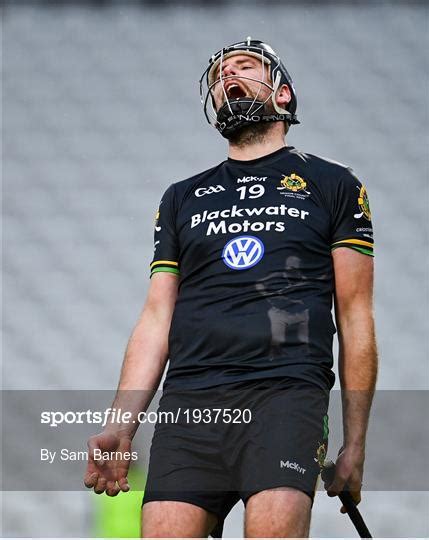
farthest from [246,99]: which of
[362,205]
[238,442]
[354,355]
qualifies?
[238,442]

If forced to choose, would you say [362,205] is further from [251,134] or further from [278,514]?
[278,514]

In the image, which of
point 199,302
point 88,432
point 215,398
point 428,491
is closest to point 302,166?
point 199,302

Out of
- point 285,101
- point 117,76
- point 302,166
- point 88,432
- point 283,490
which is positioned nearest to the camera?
point 283,490

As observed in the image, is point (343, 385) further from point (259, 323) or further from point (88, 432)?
point (88, 432)

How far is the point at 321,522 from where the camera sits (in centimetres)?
326

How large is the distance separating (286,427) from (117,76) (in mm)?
2196

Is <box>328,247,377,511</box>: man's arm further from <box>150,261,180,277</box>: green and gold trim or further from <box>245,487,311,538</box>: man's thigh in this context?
<box>150,261,180,277</box>: green and gold trim

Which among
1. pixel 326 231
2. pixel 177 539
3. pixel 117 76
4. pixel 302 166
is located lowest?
pixel 177 539

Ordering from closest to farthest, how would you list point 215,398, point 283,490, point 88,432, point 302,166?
point 283,490 → point 215,398 → point 302,166 → point 88,432

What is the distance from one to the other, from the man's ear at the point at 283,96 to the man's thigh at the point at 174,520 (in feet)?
3.39

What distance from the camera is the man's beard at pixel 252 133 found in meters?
2.26

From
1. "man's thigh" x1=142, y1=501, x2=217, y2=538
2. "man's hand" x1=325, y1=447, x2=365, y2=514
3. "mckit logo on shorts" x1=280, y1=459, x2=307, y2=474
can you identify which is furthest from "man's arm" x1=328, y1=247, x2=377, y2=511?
"man's thigh" x1=142, y1=501, x2=217, y2=538

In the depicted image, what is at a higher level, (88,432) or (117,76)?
(117,76)

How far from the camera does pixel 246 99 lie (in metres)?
2.25
